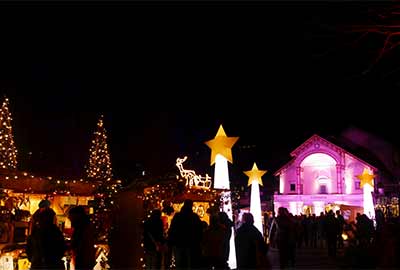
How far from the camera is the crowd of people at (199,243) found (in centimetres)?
873

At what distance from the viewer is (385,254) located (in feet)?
39.0

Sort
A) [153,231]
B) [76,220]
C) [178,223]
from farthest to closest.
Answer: [153,231], [178,223], [76,220]

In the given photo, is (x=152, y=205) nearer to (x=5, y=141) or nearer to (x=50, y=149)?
(x=5, y=141)

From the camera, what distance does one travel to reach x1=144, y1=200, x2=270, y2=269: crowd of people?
8.73 m

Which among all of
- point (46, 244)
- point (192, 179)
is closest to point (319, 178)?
point (192, 179)

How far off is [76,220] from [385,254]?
25.1ft

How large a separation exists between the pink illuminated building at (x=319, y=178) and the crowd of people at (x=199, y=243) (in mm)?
33946

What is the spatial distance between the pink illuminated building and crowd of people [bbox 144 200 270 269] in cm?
3395

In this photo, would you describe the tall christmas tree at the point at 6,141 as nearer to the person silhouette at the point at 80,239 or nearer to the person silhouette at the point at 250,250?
the person silhouette at the point at 80,239

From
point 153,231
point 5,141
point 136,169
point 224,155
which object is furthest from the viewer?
point 5,141

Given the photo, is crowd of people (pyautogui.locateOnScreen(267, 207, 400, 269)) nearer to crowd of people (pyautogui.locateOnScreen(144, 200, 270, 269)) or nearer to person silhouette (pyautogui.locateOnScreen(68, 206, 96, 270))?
crowd of people (pyautogui.locateOnScreen(144, 200, 270, 269))

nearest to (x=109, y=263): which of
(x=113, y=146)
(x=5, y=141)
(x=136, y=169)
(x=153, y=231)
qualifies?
(x=153, y=231)

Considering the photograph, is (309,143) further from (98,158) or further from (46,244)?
(46,244)

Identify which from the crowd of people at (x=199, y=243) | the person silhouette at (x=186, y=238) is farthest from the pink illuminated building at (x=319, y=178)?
the person silhouette at (x=186, y=238)
